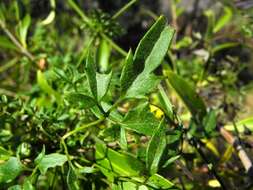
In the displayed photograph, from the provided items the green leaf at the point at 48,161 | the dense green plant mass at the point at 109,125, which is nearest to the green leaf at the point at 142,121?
the dense green plant mass at the point at 109,125

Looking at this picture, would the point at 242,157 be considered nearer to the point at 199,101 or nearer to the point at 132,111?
the point at 199,101

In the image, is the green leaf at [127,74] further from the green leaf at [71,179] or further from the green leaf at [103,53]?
the green leaf at [103,53]

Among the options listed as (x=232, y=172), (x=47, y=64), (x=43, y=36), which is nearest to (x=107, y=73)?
(x=232, y=172)

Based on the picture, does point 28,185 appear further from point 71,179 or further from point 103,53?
point 103,53

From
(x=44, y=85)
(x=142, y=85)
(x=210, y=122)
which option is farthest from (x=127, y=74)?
(x=44, y=85)

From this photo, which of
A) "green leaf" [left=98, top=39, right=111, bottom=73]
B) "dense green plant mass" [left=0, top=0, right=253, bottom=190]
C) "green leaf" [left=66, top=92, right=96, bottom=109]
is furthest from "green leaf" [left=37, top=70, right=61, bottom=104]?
"green leaf" [left=66, top=92, right=96, bottom=109]
